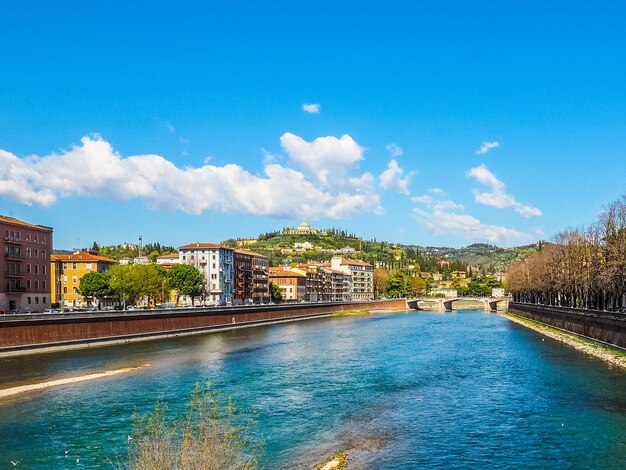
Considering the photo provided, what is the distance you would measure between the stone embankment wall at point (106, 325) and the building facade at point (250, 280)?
1977 inches

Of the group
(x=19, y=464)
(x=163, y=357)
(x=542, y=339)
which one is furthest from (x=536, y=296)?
(x=19, y=464)

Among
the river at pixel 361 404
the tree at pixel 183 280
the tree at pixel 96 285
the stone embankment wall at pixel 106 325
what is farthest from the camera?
the tree at pixel 183 280

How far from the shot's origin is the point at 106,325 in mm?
75062

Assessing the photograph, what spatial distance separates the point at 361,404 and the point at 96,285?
100773 mm

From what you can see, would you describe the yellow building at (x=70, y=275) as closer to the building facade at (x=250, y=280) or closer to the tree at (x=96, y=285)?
the tree at (x=96, y=285)

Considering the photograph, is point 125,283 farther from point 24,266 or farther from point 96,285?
point 24,266

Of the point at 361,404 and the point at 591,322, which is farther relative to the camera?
the point at 591,322

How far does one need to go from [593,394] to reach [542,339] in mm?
44609

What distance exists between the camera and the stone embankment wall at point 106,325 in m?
61.5

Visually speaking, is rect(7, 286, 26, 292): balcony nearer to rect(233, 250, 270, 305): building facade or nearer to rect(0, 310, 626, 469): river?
rect(0, 310, 626, 469): river

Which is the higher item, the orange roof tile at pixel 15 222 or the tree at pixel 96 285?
the orange roof tile at pixel 15 222

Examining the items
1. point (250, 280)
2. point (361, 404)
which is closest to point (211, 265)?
point (250, 280)

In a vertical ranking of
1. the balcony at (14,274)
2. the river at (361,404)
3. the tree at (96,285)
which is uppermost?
the balcony at (14,274)

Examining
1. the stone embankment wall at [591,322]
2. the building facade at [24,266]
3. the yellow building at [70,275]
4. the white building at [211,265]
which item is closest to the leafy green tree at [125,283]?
the yellow building at [70,275]
